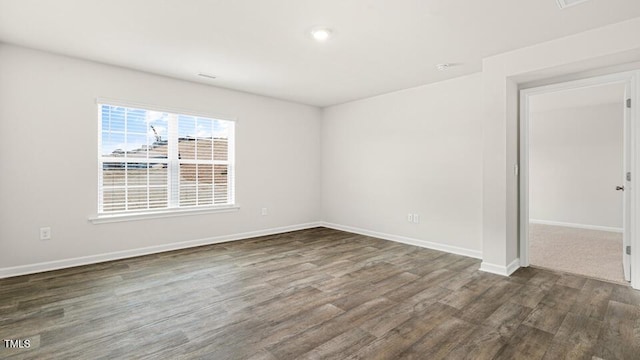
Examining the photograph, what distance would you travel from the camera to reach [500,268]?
3365mm

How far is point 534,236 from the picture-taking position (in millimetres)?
5305

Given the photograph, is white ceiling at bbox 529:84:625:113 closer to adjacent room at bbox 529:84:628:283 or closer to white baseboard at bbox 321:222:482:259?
adjacent room at bbox 529:84:628:283

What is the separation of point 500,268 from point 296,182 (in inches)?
145

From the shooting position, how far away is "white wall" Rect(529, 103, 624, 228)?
230 inches

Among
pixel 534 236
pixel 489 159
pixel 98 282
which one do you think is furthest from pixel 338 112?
pixel 98 282

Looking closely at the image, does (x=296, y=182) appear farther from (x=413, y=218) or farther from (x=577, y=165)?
(x=577, y=165)

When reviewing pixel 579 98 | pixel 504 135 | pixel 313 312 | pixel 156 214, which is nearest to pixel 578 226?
pixel 579 98

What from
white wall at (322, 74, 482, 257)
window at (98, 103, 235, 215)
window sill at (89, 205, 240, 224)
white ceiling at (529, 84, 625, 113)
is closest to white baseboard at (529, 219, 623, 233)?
white ceiling at (529, 84, 625, 113)

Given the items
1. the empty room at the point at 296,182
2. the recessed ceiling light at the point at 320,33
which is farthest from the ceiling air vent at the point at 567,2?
the recessed ceiling light at the point at 320,33

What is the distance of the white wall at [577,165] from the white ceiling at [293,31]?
413cm

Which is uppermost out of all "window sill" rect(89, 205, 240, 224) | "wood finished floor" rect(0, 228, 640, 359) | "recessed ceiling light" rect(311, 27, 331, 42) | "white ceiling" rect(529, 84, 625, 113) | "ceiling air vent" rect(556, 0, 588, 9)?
"white ceiling" rect(529, 84, 625, 113)

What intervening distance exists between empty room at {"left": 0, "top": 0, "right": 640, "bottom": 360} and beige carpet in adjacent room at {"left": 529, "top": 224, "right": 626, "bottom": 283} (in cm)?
5

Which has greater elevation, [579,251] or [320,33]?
[320,33]

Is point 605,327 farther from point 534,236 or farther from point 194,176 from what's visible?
point 194,176
